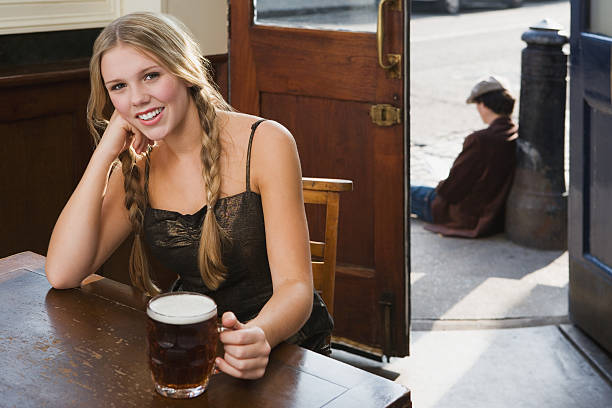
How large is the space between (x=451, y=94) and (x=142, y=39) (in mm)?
7846

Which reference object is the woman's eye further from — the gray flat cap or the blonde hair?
the gray flat cap

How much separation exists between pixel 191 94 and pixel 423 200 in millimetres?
3704

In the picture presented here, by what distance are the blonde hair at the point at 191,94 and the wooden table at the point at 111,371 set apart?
1.00 ft

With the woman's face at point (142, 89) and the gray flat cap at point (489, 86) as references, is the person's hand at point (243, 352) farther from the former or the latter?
the gray flat cap at point (489, 86)

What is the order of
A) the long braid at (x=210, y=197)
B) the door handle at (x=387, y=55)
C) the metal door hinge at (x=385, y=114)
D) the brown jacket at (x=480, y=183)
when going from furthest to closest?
the brown jacket at (x=480, y=183)
the metal door hinge at (x=385, y=114)
the door handle at (x=387, y=55)
the long braid at (x=210, y=197)

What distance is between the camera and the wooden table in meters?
1.39

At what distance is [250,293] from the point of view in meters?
2.21

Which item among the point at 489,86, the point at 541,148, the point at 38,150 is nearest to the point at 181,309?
the point at 38,150

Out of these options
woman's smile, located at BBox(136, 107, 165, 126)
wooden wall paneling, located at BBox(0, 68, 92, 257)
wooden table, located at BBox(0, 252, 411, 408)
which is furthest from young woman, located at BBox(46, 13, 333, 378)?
wooden wall paneling, located at BBox(0, 68, 92, 257)

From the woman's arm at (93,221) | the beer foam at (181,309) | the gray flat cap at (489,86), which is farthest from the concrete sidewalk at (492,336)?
the beer foam at (181,309)

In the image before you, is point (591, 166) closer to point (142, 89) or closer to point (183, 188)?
point (183, 188)

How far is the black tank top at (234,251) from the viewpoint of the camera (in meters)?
2.08

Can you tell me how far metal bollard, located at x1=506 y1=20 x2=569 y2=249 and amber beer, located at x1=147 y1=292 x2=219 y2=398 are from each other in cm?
401

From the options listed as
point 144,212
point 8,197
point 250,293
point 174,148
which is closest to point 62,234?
point 144,212
